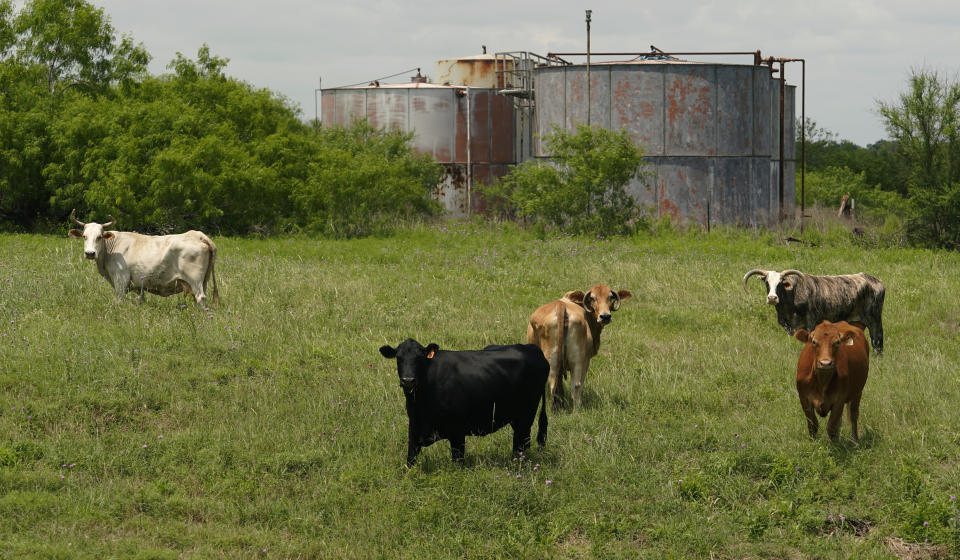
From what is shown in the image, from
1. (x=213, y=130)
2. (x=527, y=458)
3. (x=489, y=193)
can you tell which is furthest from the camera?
(x=489, y=193)

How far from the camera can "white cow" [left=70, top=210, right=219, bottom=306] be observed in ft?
47.2

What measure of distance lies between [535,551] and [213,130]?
24346 mm

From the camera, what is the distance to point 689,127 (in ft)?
98.3

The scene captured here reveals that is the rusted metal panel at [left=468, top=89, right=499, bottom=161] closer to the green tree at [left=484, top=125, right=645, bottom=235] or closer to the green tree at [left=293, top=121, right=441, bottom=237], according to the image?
the green tree at [left=293, top=121, right=441, bottom=237]

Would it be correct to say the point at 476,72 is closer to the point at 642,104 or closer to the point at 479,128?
the point at 479,128

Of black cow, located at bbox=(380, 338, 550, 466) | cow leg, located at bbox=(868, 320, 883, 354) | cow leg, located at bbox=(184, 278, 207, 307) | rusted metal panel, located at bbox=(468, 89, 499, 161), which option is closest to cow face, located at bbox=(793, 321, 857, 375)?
black cow, located at bbox=(380, 338, 550, 466)

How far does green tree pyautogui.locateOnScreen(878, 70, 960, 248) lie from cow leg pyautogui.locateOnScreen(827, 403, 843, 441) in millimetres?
19460

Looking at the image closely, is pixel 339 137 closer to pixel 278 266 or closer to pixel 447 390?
pixel 278 266

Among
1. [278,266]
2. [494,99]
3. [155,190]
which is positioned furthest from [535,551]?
[494,99]

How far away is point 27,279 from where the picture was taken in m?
15.5

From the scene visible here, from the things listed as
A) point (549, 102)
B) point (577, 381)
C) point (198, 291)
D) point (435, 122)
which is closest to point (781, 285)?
point (577, 381)

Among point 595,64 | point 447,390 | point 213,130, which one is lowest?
point 447,390

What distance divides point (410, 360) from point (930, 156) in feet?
76.8

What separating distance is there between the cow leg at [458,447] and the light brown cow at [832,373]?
9.89 feet
